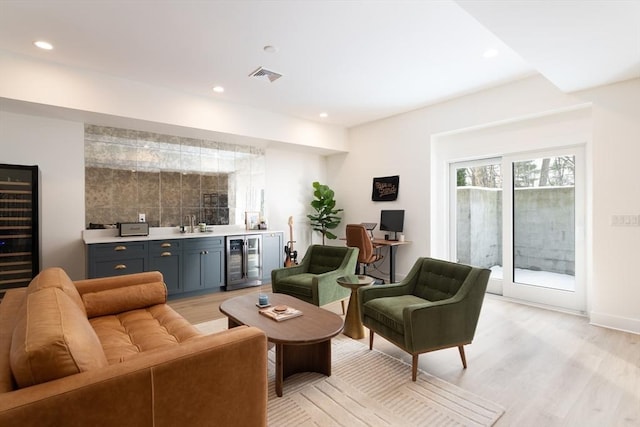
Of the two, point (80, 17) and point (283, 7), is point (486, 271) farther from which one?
point (80, 17)

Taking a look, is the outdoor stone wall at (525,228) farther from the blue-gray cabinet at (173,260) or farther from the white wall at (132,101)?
the blue-gray cabinet at (173,260)

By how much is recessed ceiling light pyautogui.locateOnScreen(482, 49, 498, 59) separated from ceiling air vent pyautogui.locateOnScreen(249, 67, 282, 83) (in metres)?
2.22

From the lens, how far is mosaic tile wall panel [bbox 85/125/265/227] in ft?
14.6

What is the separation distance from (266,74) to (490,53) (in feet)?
7.91

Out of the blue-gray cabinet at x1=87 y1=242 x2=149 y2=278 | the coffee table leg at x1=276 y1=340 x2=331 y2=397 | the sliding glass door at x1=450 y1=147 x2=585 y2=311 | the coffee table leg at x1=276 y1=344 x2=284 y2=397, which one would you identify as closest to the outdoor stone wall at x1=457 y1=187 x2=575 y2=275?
the sliding glass door at x1=450 y1=147 x2=585 y2=311

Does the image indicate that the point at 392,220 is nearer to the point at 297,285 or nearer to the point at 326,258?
the point at 326,258

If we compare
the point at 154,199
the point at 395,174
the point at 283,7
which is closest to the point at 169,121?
the point at 154,199

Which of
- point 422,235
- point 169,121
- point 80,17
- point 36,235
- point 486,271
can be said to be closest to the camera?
point 486,271

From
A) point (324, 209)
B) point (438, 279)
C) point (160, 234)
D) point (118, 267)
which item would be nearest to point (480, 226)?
point (438, 279)

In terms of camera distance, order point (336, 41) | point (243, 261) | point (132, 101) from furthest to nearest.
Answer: point (243, 261) < point (132, 101) < point (336, 41)

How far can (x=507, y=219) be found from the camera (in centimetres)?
441

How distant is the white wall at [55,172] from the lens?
3.86m

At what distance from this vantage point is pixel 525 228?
14.1 ft

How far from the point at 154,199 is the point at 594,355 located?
17.7 feet
